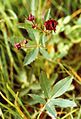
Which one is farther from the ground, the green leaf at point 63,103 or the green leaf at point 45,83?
the green leaf at point 45,83

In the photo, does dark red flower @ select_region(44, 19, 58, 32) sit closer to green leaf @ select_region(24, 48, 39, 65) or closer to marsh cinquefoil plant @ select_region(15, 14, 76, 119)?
marsh cinquefoil plant @ select_region(15, 14, 76, 119)

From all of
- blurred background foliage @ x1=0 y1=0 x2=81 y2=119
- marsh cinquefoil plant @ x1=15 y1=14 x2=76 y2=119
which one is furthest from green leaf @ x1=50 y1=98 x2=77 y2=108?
blurred background foliage @ x1=0 y1=0 x2=81 y2=119

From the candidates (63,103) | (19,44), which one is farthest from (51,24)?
(63,103)

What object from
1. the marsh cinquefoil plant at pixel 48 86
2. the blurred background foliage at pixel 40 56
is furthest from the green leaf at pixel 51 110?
the blurred background foliage at pixel 40 56

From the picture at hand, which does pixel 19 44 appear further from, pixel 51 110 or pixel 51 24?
pixel 51 110

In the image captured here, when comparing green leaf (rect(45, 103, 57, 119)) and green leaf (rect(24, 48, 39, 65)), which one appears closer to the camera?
green leaf (rect(45, 103, 57, 119))

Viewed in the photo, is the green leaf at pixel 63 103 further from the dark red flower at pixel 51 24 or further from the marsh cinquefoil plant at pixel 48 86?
the dark red flower at pixel 51 24

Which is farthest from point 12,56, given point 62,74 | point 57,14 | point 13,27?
point 57,14

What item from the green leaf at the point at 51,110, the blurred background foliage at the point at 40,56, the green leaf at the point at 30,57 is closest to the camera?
the green leaf at the point at 51,110

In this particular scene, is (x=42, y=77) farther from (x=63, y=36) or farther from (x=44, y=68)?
(x=63, y=36)
